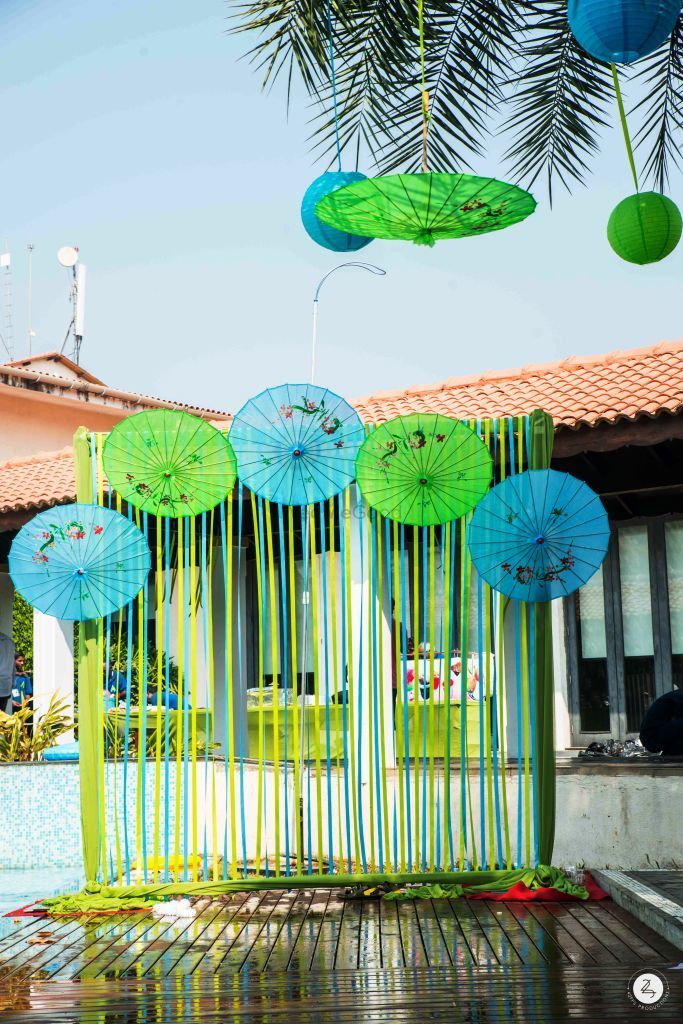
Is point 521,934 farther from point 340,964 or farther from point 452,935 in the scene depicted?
point 340,964

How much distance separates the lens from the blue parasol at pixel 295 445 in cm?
685

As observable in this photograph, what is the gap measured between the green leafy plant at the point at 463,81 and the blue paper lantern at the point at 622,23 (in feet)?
6.20

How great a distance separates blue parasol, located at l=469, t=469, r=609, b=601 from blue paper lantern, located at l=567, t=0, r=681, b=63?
2465 mm

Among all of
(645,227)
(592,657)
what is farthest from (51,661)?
(645,227)

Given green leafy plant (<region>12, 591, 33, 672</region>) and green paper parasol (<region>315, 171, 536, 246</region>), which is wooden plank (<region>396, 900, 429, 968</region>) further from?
green leafy plant (<region>12, 591, 33, 672</region>)

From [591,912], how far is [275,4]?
211 inches

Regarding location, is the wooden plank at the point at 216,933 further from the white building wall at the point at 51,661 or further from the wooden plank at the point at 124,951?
the white building wall at the point at 51,661

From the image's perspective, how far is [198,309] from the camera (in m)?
22.9

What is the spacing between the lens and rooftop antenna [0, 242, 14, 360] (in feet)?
80.4

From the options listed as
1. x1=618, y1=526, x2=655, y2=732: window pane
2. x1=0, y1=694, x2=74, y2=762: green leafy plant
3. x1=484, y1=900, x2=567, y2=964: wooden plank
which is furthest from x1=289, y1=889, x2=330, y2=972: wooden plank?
x1=618, y1=526, x2=655, y2=732: window pane

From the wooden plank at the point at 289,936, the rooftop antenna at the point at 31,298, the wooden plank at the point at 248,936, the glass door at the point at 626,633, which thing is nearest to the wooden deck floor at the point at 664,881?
the wooden plank at the point at 289,936

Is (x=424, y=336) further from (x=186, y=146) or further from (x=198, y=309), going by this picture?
(x=186, y=146)

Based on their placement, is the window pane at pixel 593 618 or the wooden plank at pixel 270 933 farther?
the window pane at pixel 593 618

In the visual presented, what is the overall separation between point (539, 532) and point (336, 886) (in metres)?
2.36
